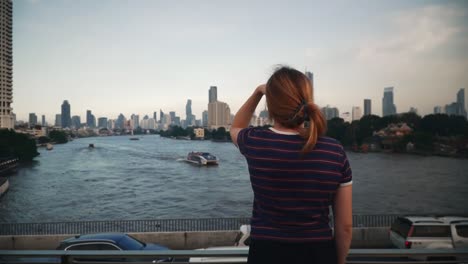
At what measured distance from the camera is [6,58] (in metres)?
41.0

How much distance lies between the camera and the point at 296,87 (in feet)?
2.51

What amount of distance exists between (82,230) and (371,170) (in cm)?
2249

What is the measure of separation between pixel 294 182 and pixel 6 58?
48.3 metres

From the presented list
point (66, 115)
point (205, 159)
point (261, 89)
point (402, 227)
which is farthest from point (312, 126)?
point (66, 115)

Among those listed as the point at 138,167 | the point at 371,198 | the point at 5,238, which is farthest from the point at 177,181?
the point at 5,238

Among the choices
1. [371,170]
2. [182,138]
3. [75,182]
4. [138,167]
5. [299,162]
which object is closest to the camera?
[299,162]

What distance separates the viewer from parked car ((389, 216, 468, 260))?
6074 mm

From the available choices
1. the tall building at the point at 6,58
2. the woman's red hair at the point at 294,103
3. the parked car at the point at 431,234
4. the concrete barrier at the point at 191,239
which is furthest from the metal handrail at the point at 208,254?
the tall building at the point at 6,58

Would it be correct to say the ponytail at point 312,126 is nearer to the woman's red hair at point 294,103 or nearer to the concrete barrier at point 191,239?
the woman's red hair at point 294,103

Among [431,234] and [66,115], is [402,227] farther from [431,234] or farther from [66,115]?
[66,115]

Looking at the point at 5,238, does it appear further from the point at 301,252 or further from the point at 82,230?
the point at 301,252

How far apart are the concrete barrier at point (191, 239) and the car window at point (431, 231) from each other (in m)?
1.08

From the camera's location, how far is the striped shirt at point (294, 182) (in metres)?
0.73

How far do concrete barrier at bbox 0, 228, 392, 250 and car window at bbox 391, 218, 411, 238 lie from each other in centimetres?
74
